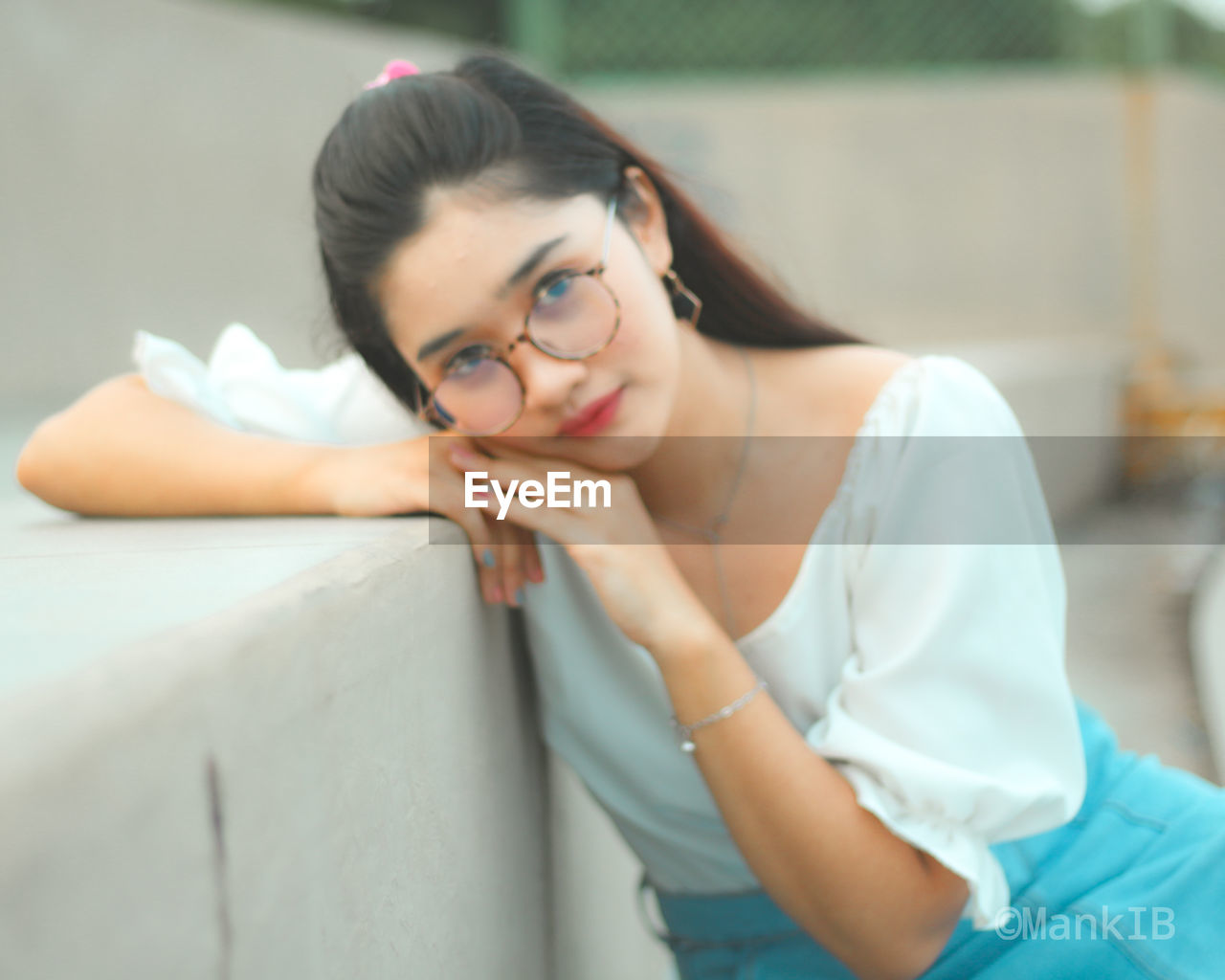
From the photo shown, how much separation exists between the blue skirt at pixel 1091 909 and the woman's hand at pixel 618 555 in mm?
532

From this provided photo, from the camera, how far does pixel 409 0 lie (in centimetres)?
668

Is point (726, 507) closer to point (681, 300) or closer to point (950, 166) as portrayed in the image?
point (681, 300)

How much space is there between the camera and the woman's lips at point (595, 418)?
4.46ft

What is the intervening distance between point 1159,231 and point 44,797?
31.2ft

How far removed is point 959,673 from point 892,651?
0.28 ft

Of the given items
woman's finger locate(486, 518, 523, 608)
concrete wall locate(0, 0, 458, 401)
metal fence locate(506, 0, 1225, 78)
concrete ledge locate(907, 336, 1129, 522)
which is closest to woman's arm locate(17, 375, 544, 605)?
woman's finger locate(486, 518, 523, 608)

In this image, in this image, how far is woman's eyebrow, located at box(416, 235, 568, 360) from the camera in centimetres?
A: 127

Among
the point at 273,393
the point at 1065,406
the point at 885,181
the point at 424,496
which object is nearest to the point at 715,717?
the point at 424,496

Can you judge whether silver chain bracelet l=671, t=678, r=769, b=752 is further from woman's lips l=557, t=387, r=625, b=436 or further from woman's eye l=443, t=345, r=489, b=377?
woman's eye l=443, t=345, r=489, b=377

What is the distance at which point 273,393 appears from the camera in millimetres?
1688

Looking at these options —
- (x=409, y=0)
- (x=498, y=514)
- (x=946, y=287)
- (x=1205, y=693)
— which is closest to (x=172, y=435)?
(x=498, y=514)

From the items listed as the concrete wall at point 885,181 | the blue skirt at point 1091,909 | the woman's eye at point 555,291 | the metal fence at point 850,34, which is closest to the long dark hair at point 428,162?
the woman's eye at point 555,291

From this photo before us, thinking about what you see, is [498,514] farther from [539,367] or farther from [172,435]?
[172,435]

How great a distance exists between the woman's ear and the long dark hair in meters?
0.01
